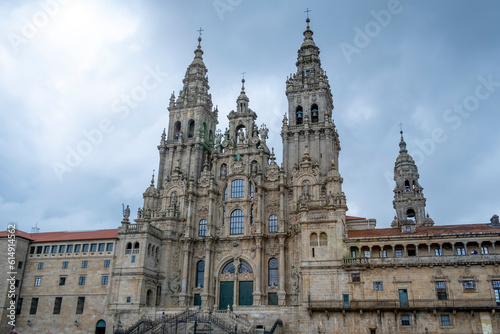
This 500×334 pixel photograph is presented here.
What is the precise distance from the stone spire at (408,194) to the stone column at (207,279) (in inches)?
1305

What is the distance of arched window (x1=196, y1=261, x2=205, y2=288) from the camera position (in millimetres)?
59844

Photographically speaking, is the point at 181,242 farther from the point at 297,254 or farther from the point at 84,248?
the point at 297,254

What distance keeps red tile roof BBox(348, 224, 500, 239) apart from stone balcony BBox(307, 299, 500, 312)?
6.72m

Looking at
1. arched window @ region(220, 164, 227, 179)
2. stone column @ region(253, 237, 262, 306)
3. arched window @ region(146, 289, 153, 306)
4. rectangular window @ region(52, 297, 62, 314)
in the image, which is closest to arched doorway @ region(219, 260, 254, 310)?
stone column @ region(253, 237, 262, 306)

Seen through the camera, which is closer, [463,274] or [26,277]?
[463,274]

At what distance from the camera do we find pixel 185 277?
58875mm

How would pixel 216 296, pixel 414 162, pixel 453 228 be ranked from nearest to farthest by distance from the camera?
1. pixel 453 228
2. pixel 216 296
3. pixel 414 162

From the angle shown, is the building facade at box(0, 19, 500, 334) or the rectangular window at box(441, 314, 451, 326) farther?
the building facade at box(0, 19, 500, 334)

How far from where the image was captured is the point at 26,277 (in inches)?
2290

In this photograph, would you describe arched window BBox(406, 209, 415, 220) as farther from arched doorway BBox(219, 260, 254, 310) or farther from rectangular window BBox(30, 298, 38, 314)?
rectangular window BBox(30, 298, 38, 314)

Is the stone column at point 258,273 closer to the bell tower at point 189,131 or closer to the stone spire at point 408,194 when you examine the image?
the bell tower at point 189,131

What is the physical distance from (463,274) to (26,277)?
51.6 meters

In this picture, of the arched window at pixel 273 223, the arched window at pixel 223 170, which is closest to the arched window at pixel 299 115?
the arched window at pixel 223 170

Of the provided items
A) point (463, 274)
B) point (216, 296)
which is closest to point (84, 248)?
point (216, 296)
